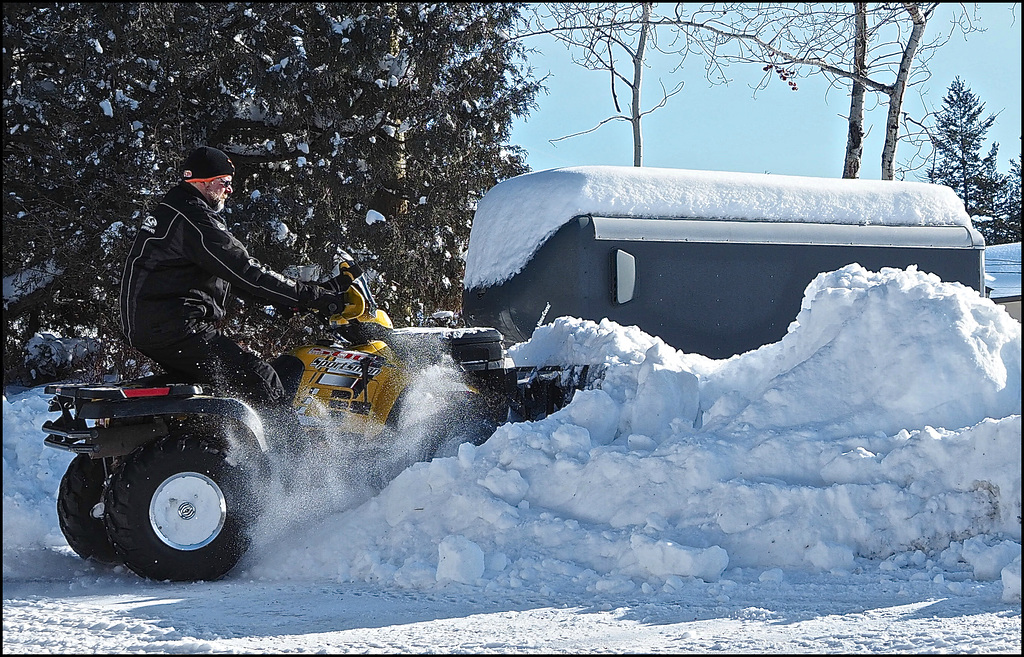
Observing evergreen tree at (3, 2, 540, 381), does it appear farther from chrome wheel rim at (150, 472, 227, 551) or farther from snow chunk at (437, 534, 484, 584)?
snow chunk at (437, 534, 484, 584)

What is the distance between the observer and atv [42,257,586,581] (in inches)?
184

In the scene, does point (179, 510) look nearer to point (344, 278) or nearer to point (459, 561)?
point (459, 561)

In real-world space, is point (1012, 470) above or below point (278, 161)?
below

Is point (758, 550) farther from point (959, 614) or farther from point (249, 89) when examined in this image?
point (249, 89)

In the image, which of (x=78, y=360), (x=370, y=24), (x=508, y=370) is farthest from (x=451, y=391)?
(x=370, y=24)

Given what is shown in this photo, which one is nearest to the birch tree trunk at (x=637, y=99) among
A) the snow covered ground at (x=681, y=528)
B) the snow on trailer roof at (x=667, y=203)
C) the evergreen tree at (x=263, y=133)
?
the evergreen tree at (x=263, y=133)

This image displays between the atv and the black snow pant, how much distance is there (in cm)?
6

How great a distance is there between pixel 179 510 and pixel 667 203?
16.4 feet

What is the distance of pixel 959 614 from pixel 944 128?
18.9 meters

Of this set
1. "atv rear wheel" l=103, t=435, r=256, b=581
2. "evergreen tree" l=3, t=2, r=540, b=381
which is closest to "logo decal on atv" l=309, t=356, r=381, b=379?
"atv rear wheel" l=103, t=435, r=256, b=581

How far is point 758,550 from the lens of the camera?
4.70 m

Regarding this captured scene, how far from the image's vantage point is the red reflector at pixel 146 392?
479cm

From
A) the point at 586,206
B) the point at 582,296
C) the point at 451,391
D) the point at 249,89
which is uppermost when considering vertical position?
the point at 249,89

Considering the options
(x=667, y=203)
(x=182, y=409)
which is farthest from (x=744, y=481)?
(x=667, y=203)
